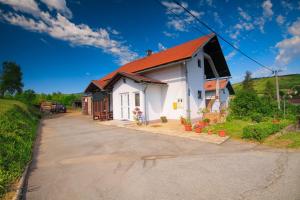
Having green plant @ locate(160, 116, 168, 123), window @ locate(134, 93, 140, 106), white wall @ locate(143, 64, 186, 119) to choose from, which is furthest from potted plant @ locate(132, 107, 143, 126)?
green plant @ locate(160, 116, 168, 123)

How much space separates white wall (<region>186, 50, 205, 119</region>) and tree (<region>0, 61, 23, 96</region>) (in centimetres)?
4613

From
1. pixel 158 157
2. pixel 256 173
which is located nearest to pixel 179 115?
pixel 158 157

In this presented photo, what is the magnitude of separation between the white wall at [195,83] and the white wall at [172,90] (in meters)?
0.75

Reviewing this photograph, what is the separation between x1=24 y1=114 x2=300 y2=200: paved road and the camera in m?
3.68

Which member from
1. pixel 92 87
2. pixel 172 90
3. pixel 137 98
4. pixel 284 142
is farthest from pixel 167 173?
Answer: pixel 92 87

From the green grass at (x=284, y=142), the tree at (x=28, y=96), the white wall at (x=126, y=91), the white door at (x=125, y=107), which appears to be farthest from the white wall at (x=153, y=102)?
the tree at (x=28, y=96)

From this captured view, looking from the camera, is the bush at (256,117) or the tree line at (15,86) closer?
the bush at (256,117)

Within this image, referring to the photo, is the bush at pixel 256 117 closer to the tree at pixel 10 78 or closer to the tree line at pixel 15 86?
the tree line at pixel 15 86

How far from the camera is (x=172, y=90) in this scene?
1484 cm

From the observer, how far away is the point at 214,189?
12.3 feet

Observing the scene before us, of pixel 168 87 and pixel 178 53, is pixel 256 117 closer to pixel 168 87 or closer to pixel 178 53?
pixel 168 87

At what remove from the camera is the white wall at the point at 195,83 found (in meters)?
14.6

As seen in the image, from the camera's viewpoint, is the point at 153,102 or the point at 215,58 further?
the point at 215,58

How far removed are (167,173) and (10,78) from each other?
2014 inches
